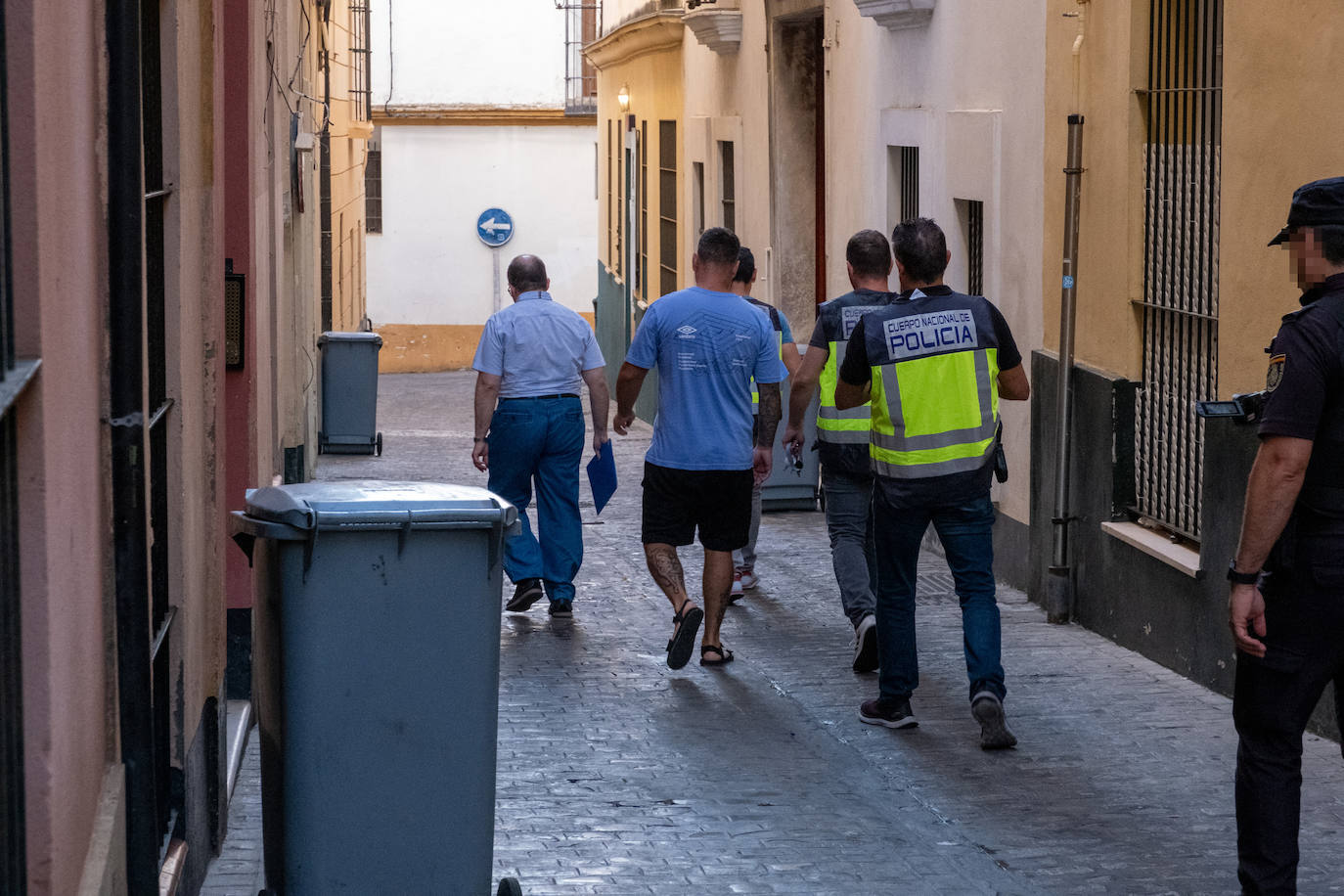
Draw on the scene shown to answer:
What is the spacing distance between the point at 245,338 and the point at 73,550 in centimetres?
382

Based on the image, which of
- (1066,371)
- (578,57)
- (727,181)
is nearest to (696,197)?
(727,181)

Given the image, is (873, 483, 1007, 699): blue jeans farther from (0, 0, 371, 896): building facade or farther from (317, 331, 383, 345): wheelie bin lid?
(317, 331, 383, 345): wheelie bin lid

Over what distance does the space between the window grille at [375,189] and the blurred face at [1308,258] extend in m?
31.2

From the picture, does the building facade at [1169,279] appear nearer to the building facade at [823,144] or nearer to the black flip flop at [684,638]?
the building facade at [823,144]

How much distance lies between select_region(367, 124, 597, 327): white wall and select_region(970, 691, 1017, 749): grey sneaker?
2843 centimetres

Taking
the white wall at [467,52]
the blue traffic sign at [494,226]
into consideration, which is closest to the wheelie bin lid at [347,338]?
the blue traffic sign at [494,226]

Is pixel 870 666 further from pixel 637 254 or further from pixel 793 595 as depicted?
pixel 637 254

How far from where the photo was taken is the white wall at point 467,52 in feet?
114

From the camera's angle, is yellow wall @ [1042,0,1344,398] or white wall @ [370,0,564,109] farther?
white wall @ [370,0,564,109]

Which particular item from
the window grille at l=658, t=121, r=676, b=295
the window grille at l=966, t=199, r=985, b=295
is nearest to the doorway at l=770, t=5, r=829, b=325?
the window grille at l=966, t=199, r=985, b=295

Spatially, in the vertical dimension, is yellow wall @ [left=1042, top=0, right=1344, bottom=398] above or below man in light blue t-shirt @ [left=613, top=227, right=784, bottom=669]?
above

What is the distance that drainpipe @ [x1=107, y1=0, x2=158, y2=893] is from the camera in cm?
370

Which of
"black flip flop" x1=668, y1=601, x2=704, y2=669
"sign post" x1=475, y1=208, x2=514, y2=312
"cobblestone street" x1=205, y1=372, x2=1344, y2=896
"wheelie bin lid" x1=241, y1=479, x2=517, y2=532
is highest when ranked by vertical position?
"sign post" x1=475, y1=208, x2=514, y2=312

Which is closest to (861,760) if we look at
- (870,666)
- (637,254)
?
(870,666)
